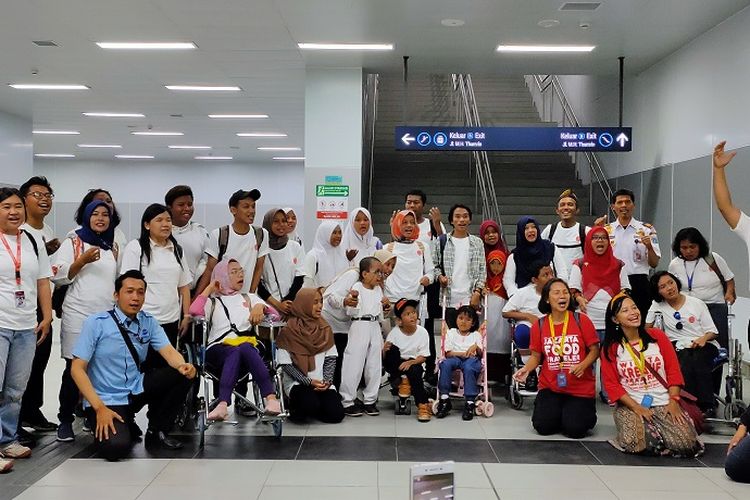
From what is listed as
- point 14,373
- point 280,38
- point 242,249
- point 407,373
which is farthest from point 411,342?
point 280,38

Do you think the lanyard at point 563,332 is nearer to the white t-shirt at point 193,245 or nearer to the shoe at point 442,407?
the shoe at point 442,407

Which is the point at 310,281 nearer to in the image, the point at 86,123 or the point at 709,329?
the point at 709,329

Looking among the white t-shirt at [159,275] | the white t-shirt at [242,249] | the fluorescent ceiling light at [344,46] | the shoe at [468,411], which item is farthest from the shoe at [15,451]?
the fluorescent ceiling light at [344,46]

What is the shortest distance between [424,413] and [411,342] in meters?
0.64

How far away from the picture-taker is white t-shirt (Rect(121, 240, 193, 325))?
5078 millimetres

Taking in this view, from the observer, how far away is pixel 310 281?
617 centimetres

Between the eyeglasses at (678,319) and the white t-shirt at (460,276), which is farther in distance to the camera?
the white t-shirt at (460,276)

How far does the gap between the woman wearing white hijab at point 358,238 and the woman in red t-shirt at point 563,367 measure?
1.71 metres

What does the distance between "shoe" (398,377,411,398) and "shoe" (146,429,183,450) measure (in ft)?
5.96

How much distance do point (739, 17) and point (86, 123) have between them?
1289 centimetres

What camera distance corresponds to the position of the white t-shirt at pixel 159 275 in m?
5.08

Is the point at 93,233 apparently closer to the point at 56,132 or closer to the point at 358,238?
the point at 358,238

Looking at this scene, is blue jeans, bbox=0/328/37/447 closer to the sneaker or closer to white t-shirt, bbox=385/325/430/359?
the sneaker

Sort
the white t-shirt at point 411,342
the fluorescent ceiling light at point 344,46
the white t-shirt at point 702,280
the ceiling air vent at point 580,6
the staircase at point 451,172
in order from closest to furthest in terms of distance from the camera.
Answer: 1. the white t-shirt at point 702,280
2. the white t-shirt at point 411,342
3. the ceiling air vent at point 580,6
4. the fluorescent ceiling light at point 344,46
5. the staircase at point 451,172
